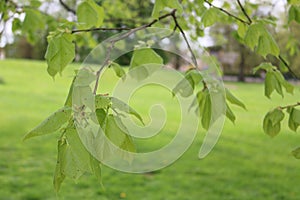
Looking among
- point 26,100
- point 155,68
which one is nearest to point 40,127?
point 155,68

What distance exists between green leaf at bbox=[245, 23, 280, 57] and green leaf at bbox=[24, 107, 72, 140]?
1.81ft

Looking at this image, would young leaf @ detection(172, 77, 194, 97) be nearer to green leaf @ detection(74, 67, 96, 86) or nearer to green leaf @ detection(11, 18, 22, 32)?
green leaf @ detection(74, 67, 96, 86)

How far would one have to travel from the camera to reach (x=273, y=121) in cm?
109

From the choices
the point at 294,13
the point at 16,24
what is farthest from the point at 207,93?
the point at 16,24

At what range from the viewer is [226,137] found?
632 cm

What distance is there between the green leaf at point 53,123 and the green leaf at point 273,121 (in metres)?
0.66

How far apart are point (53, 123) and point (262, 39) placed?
0.59m

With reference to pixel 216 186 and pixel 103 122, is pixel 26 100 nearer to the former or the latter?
pixel 216 186

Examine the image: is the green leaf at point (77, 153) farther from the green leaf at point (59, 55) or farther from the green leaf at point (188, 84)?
the green leaf at point (188, 84)

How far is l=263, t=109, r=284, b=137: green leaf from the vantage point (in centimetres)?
109

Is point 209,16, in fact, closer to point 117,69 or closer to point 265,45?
point 265,45

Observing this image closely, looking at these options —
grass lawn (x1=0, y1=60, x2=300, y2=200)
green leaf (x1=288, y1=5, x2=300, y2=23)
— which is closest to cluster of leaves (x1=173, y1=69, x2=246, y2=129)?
grass lawn (x1=0, y1=60, x2=300, y2=200)

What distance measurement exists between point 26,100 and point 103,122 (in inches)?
388

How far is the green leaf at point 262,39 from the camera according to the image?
98 cm
